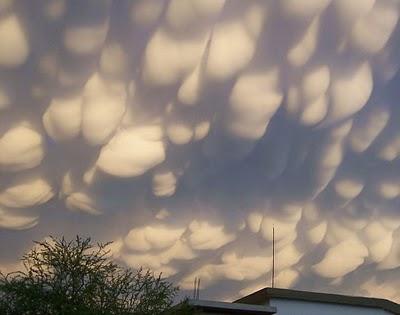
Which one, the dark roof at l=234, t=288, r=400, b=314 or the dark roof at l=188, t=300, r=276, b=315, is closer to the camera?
the dark roof at l=188, t=300, r=276, b=315

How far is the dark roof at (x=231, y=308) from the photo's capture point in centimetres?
3484

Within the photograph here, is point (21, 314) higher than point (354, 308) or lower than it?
lower

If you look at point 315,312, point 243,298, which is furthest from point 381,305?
point 243,298

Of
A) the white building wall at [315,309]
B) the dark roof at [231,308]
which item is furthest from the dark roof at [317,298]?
the dark roof at [231,308]

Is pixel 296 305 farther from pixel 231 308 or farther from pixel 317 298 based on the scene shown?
pixel 231 308

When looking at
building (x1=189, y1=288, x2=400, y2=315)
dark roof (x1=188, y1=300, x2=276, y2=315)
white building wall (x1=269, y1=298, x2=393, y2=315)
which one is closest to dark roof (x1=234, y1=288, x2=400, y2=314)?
building (x1=189, y1=288, x2=400, y2=315)

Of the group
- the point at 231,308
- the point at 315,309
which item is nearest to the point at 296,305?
the point at 315,309

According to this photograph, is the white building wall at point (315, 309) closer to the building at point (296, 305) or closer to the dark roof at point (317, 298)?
the building at point (296, 305)

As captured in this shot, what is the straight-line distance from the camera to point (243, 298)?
39656mm

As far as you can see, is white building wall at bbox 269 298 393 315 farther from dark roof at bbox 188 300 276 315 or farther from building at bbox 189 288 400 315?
dark roof at bbox 188 300 276 315

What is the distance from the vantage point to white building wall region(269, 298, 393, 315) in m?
37.8

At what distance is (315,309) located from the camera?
39.0m

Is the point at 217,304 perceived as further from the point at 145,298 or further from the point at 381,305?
the point at 381,305

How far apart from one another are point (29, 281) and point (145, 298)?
207 inches
